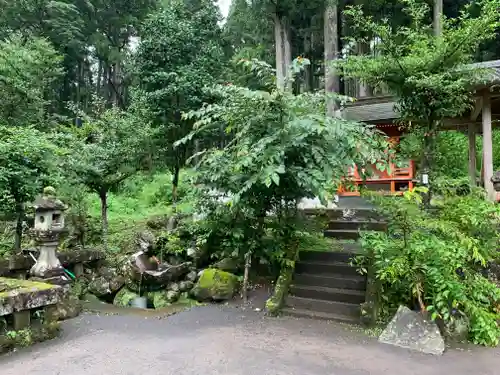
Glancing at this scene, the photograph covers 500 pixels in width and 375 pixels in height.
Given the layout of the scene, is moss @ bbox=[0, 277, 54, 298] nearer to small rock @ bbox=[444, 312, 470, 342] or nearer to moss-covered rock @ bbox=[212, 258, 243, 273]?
moss-covered rock @ bbox=[212, 258, 243, 273]

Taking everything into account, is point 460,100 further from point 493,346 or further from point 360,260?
point 493,346

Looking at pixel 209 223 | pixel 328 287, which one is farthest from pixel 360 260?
pixel 209 223

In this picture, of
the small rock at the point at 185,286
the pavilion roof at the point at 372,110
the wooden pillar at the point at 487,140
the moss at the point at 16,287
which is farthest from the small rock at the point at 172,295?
the pavilion roof at the point at 372,110

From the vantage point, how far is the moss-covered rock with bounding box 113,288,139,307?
278 inches

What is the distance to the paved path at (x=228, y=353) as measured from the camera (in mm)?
3893

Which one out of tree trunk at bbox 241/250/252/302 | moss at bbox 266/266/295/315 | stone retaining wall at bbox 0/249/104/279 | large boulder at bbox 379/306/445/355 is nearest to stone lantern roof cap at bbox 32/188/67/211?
stone retaining wall at bbox 0/249/104/279

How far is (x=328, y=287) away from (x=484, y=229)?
241cm

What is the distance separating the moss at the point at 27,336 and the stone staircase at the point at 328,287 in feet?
10.7

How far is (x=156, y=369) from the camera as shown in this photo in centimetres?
390

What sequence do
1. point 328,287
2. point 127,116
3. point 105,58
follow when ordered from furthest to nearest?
point 105,58 < point 127,116 < point 328,287

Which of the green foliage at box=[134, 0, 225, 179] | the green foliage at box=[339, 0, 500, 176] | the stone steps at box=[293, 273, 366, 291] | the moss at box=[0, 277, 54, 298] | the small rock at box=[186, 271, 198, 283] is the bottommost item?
the small rock at box=[186, 271, 198, 283]

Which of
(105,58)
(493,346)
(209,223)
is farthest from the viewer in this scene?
(105,58)

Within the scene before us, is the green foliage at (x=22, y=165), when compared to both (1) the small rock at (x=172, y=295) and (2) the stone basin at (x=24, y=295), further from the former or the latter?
(1) the small rock at (x=172, y=295)

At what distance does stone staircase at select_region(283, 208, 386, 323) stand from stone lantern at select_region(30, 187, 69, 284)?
381cm
